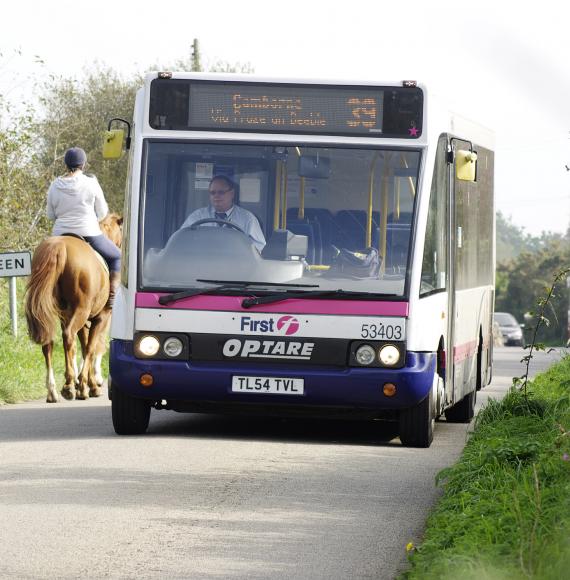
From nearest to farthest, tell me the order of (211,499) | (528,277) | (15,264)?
(211,499) < (15,264) < (528,277)

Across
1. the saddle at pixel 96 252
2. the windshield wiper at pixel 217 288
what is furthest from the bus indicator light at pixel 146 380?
the saddle at pixel 96 252

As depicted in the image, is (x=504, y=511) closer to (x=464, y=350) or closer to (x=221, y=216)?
(x=221, y=216)

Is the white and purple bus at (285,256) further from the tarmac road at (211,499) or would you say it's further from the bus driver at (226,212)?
the tarmac road at (211,499)

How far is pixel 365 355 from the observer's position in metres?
12.0

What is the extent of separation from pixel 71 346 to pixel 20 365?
2.26 meters

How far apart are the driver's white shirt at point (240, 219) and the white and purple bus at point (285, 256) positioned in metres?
0.03

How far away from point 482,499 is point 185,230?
15.8 feet

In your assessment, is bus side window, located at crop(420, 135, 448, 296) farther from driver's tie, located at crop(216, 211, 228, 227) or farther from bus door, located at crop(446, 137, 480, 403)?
driver's tie, located at crop(216, 211, 228, 227)

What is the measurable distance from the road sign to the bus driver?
23.0 ft

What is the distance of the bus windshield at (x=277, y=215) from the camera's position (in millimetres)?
12094

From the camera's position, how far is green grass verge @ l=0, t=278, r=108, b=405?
1680 centimetres

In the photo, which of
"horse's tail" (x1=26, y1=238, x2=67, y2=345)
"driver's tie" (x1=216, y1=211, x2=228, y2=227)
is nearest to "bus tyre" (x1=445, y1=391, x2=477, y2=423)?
"horse's tail" (x1=26, y1=238, x2=67, y2=345)

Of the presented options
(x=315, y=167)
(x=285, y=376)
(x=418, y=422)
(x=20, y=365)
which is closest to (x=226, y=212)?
(x=315, y=167)

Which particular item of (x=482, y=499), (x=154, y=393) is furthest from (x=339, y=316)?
(x=482, y=499)
